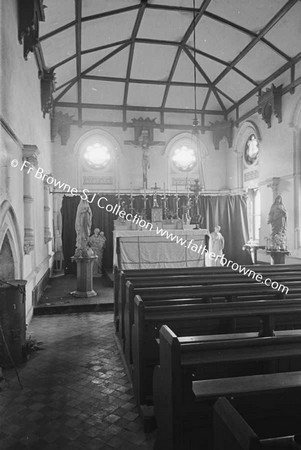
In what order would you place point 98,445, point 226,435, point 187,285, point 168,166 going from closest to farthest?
point 226,435, point 98,445, point 187,285, point 168,166

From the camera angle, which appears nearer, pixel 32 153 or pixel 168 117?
pixel 32 153

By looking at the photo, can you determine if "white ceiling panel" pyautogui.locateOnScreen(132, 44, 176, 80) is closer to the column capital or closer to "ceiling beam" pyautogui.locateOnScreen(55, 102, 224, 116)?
"ceiling beam" pyautogui.locateOnScreen(55, 102, 224, 116)

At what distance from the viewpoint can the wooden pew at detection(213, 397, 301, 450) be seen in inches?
41.7

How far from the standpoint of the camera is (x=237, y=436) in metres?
1.12

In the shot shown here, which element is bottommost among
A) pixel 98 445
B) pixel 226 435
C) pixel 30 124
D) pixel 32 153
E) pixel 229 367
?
pixel 98 445

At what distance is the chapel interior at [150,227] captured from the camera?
221 centimetres

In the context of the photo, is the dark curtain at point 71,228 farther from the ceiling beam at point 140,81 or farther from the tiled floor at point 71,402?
the tiled floor at point 71,402

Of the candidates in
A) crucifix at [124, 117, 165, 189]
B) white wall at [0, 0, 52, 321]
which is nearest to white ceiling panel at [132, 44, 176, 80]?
crucifix at [124, 117, 165, 189]

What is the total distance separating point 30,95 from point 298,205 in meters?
6.76

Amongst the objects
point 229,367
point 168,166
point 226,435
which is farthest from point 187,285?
point 168,166

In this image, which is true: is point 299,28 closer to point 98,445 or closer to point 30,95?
point 30,95

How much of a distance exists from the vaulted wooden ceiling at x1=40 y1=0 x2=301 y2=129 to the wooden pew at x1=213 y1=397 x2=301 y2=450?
293 inches

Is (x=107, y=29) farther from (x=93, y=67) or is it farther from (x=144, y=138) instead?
(x=144, y=138)

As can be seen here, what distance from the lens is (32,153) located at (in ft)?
19.1
